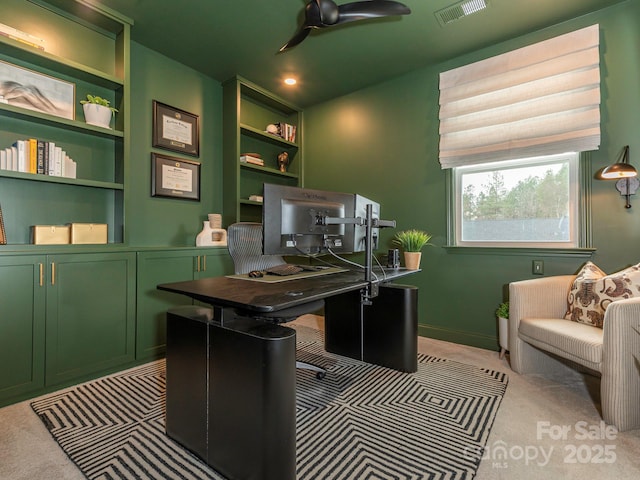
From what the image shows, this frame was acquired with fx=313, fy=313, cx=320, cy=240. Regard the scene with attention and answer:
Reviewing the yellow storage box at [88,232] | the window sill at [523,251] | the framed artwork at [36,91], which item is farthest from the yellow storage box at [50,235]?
the window sill at [523,251]

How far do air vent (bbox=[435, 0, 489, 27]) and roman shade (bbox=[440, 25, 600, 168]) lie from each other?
560mm

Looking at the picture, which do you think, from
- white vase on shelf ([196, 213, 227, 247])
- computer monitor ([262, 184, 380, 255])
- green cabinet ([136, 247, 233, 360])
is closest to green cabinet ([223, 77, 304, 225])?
white vase on shelf ([196, 213, 227, 247])

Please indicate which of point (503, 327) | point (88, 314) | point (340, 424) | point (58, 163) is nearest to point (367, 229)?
point (340, 424)

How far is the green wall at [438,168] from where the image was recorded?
224cm

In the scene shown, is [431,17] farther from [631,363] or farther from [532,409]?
[532,409]

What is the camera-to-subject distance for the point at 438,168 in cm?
306

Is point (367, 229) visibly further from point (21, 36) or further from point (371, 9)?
point (21, 36)

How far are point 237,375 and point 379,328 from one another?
1471 millimetres

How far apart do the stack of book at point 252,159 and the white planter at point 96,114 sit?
4.21 ft

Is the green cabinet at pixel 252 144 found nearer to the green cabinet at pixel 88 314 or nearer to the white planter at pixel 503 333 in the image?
the green cabinet at pixel 88 314

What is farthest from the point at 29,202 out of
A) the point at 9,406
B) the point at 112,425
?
the point at 112,425

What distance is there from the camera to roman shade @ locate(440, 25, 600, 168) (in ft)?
7.64

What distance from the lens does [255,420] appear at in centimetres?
114

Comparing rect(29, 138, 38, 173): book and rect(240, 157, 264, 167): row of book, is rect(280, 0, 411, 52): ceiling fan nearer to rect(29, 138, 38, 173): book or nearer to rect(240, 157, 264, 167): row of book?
rect(240, 157, 264, 167): row of book
